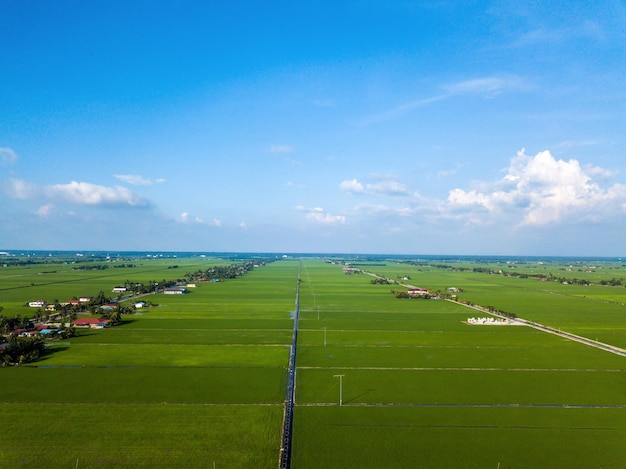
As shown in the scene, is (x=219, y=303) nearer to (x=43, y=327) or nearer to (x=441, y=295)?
(x=43, y=327)

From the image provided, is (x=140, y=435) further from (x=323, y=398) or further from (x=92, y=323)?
(x=92, y=323)

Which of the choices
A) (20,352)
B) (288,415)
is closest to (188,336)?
(20,352)

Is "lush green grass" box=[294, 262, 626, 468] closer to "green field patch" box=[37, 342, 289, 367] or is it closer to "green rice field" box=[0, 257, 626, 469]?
"green rice field" box=[0, 257, 626, 469]

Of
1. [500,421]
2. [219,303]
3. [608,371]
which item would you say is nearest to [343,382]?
[500,421]

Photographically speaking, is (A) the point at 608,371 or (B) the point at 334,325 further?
Answer: (B) the point at 334,325

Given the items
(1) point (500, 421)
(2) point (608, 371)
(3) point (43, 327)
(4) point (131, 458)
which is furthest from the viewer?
(3) point (43, 327)

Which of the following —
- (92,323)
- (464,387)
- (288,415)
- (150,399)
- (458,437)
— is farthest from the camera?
(92,323)

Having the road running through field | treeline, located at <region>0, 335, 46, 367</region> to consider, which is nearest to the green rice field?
treeline, located at <region>0, 335, 46, 367</region>

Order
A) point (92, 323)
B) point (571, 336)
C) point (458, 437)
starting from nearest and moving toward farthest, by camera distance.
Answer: point (458, 437) < point (571, 336) < point (92, 323)
